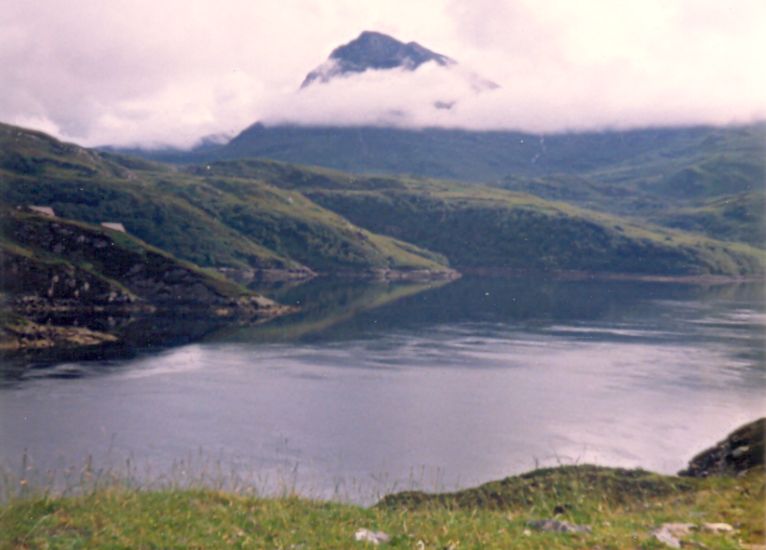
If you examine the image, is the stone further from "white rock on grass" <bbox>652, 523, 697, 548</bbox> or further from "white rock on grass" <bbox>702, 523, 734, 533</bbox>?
"white rock on grass" <bbox>702, 523, 734, 533</bbox>

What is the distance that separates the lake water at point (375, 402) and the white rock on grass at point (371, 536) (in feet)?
30.0

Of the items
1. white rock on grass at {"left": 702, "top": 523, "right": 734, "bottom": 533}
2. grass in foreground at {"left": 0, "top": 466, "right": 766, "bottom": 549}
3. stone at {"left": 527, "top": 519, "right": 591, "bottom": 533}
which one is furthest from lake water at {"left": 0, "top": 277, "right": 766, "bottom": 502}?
white rock on grass at {"left": 702, "top": 523, "right": 734, "bottom": 533}

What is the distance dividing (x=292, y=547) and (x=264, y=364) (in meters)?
97.0

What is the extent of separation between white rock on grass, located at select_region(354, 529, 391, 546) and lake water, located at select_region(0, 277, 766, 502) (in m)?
9.16

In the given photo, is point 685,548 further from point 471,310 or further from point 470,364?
point 471,310

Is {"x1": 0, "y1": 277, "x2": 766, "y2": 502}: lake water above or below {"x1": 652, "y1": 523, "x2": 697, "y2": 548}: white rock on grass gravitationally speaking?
below

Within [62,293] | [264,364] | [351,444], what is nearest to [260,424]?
[351,444]

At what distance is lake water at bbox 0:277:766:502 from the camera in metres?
62.1

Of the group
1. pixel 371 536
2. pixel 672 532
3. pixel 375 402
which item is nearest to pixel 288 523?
pixel 371 536

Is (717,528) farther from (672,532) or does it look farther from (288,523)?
(288,523)

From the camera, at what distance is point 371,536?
1973cm

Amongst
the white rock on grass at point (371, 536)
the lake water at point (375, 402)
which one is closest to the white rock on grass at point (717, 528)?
the white rock on grass at point (371, 536)

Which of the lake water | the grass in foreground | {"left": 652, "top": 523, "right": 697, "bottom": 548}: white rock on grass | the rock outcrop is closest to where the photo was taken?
the grass in foreground

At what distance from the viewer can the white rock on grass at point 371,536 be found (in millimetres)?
19297
